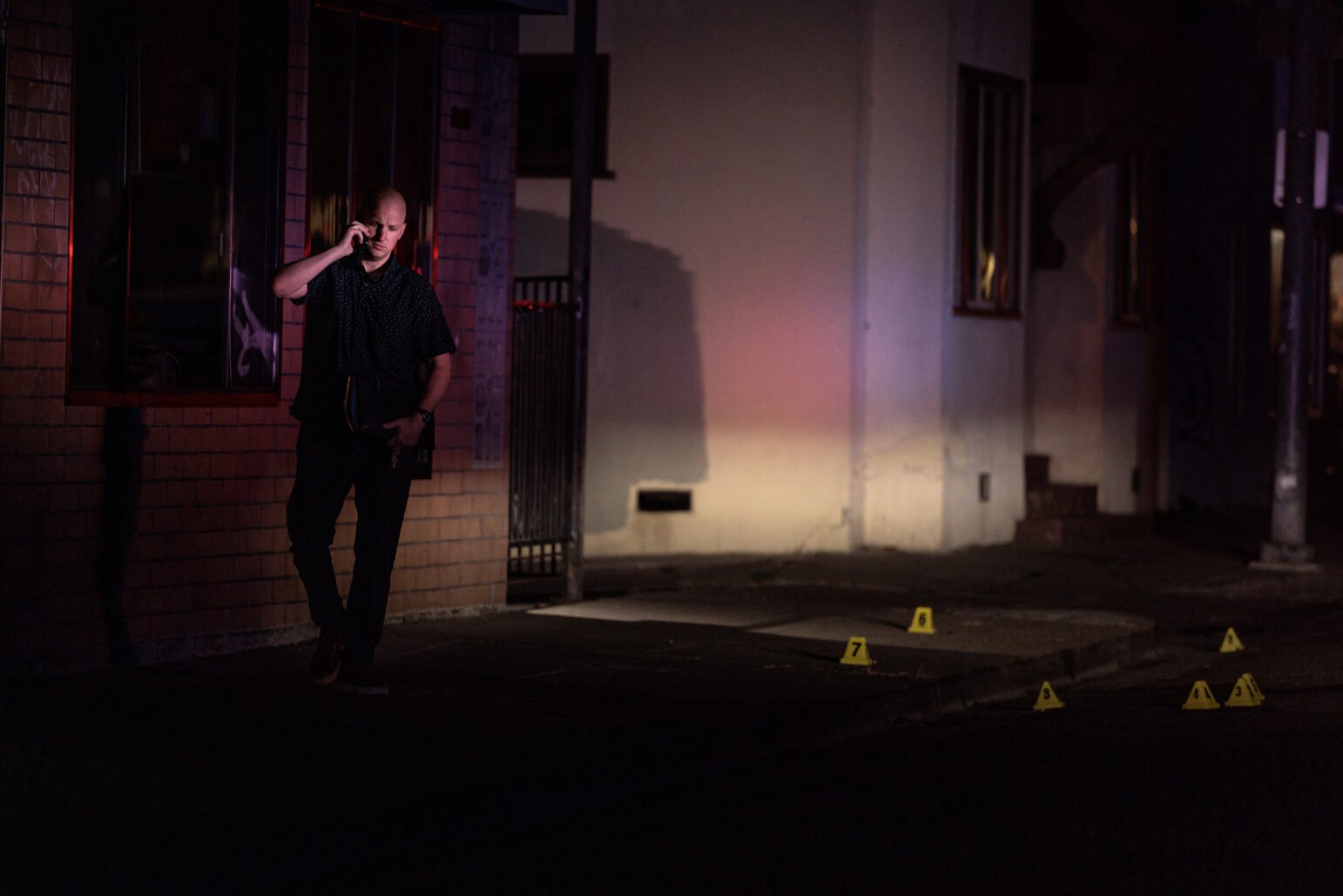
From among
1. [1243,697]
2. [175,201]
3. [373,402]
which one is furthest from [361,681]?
[1243,697]

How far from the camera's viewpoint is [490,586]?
1148 centimetres

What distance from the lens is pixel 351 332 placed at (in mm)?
7992

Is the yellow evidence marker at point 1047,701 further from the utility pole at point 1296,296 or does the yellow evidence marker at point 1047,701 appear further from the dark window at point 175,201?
the utility pole at point 1296,296

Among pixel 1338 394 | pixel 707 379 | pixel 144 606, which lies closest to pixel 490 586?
pixel 144 606

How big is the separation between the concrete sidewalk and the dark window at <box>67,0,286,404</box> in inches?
57.8

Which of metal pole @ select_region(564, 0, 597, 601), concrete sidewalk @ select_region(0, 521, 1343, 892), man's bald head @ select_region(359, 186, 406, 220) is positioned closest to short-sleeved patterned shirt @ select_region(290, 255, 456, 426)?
man's bald head @ select_region(359, 186, 406, 220)

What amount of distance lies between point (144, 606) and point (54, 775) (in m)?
2.63

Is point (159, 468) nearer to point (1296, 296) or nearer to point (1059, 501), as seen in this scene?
point (1296, 296)

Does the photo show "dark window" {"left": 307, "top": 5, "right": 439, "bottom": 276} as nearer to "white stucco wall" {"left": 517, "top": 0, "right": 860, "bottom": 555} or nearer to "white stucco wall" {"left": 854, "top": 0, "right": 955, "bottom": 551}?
"white stucco wall" {"left": 517, "top": 0, "right": 860, "bottom": 555}

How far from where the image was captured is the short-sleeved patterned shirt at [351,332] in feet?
26.2

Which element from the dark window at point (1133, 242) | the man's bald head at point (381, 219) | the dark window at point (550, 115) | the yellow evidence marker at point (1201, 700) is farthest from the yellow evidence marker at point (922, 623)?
the dark window at point (1133, 242)

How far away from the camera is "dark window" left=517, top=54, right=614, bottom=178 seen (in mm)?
15672

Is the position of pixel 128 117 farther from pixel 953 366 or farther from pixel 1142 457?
pixel 1142 457

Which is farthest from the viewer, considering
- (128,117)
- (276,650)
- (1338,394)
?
(1338,394)
